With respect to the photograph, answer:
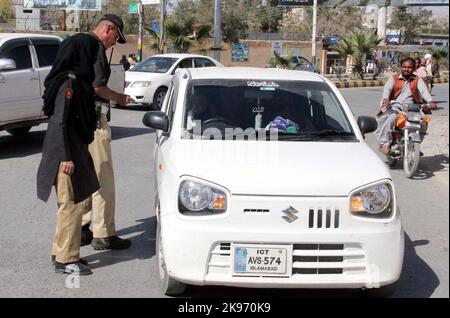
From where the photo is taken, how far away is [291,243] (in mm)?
3926

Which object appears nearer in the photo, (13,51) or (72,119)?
(72,119)

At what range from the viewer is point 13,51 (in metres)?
10.7

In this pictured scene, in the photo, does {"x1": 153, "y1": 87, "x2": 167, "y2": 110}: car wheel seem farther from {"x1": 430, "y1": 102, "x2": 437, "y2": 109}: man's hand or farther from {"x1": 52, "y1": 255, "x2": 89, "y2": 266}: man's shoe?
{"x1": 52, "y1": 255, "x2": 89, "y2": 266}: man's shoe

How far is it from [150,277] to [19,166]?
208 inches

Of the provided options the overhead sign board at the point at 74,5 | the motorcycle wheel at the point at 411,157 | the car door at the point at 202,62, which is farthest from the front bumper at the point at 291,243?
the overhead sign board at the point at 74,5

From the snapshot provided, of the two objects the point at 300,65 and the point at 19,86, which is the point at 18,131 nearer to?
the point at 19,86

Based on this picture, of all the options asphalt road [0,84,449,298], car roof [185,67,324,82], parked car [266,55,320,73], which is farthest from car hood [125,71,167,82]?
parked car [266,55,320,73]

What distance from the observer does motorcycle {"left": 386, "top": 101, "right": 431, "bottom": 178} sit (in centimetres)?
893

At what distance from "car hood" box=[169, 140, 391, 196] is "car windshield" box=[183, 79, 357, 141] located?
24cm

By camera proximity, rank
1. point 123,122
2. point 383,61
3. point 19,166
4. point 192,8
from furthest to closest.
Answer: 1. point 192,8
2. point 383,61
3. point 123,122
4. point 19,166

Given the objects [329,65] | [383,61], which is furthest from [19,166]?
[329,65]

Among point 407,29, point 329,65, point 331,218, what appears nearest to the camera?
point 331,218

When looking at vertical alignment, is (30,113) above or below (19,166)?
above

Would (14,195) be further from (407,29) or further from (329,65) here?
(407,29)
